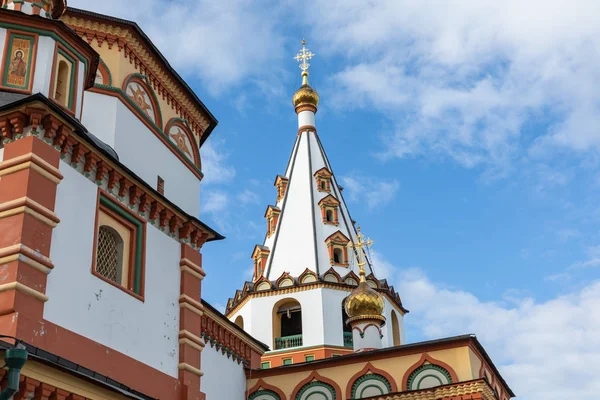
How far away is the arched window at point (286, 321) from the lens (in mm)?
23516

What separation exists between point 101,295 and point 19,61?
3521 mm

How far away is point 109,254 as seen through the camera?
11.2m

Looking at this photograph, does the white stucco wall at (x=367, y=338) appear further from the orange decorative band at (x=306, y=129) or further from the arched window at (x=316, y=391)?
the orange decorative band at (x=306, y=129)

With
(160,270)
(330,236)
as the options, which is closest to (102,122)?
(160,270)

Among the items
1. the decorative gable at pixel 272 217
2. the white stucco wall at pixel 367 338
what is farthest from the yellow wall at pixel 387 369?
the decorative gable at pixel 272 217

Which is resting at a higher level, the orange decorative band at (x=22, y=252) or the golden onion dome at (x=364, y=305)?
the golden onion dome at (x=364, y=305)

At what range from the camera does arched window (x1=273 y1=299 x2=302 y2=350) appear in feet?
77.2

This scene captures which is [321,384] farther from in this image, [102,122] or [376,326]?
[102,122]

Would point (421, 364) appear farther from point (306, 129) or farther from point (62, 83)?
point (306, 129)

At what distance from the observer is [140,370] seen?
430 inches

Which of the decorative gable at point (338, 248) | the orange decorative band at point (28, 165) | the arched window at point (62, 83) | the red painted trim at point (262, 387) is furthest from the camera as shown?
the decorative gable at point (338, 248)

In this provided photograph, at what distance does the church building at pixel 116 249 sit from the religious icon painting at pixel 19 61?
2cm

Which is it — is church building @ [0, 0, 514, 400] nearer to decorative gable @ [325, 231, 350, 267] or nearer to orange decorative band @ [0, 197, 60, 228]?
orange decorative band @ [0, 197, 60, 228]

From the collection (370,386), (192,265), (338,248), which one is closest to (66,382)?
(192,265)
